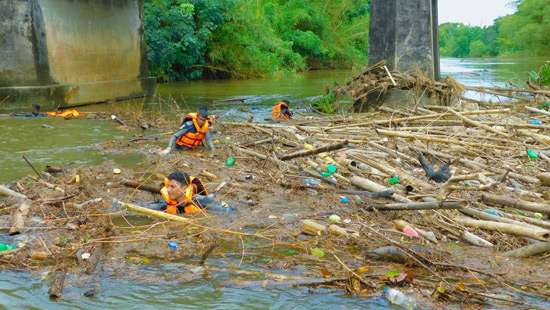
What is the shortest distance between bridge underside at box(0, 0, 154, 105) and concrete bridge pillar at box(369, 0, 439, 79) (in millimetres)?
8364

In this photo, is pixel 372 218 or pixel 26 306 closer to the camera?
pixel 26 306

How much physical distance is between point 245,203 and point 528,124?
537 cm

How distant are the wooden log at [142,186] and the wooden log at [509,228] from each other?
3.35 m

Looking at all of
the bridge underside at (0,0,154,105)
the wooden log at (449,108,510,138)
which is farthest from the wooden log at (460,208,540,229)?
the bridge underside at (0,0,154,105)

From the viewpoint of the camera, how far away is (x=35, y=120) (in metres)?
15.0

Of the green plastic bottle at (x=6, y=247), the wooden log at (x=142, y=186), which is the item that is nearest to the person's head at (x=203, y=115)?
the wooden log at (x=142, y=186)

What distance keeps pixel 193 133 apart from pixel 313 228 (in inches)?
187

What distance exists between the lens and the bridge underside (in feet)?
53.7

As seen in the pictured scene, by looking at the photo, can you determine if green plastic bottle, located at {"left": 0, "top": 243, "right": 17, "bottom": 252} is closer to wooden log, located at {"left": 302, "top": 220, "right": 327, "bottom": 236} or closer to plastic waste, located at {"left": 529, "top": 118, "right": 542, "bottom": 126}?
wooden log, located at {"left": 302, "top": 220, "right": 327, "bottom": 236}

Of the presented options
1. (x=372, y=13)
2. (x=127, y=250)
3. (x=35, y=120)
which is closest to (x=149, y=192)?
(x=127, y=250)

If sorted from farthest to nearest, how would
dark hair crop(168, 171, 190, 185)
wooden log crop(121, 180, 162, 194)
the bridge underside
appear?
1. the bridge underside
2. wooden log crop(121, 180, 162, 194)
3. dark hair crop(168, 171, 190, 185)

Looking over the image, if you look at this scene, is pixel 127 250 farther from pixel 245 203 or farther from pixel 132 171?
pixel 132 171

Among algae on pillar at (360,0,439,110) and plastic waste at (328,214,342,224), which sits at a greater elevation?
algae on pillar at (360,0,439,110)

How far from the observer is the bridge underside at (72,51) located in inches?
644
